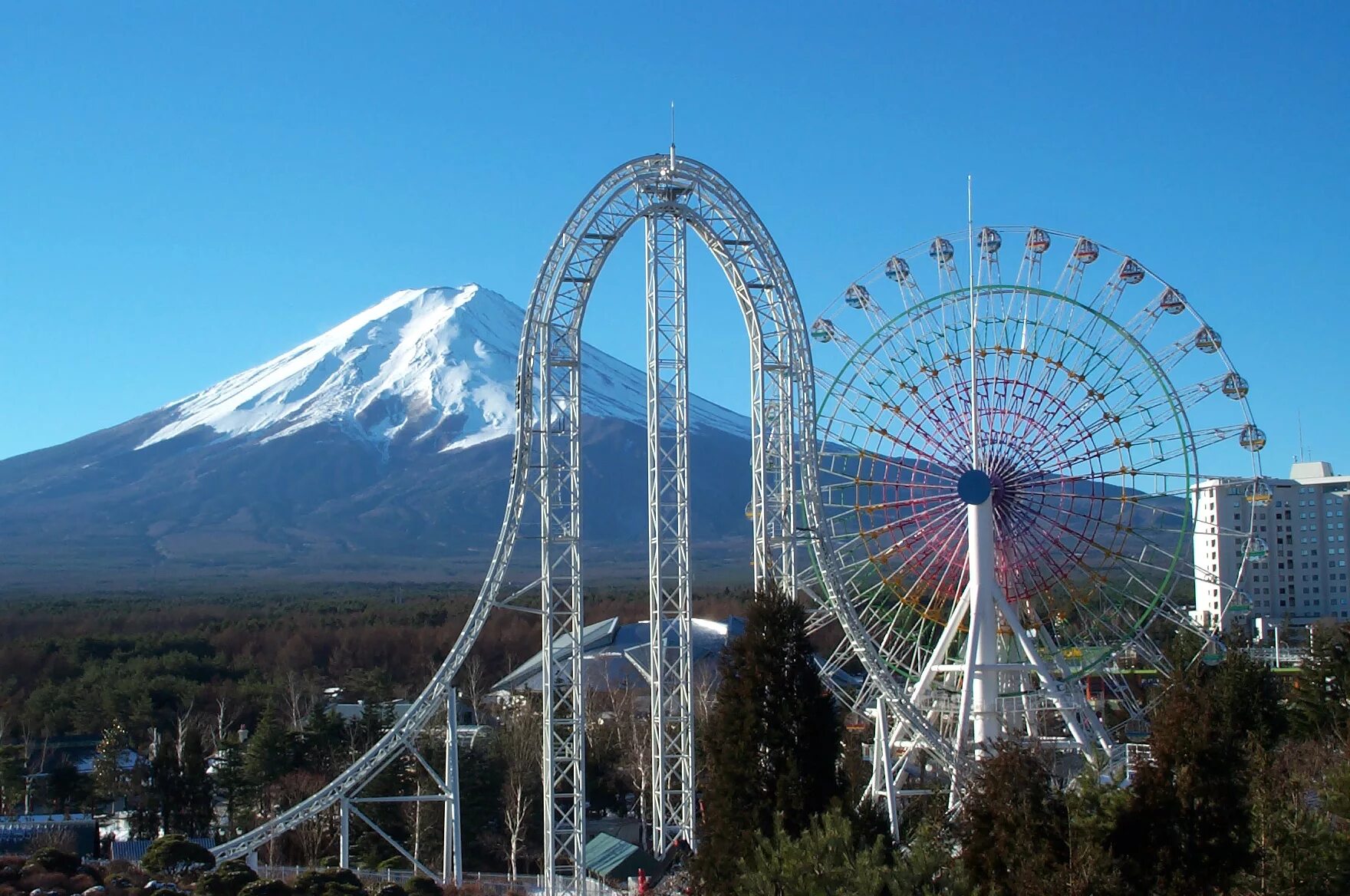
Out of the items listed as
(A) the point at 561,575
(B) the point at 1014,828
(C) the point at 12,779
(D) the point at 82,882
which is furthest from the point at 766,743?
(C) the point at 12,779

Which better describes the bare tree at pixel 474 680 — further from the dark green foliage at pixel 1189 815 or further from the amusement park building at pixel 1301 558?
the amusement park building at pixel 1301 558

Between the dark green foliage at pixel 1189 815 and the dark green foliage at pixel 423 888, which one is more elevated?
the dark green foliage at pixel 1189 815

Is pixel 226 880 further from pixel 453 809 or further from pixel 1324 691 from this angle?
pixel 1324 691

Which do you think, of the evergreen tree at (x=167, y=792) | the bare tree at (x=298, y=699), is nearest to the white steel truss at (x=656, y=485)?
the evergreen tree at (x=167, y=792)

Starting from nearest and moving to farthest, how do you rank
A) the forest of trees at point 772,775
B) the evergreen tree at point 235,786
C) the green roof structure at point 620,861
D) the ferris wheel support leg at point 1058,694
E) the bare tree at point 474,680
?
the forest of trees at point 772,775 < the green roof structure at point 620,861 < the ferris wheel support leg at point 1058,694 < the evergreen tree at point 235,786 < the bare tree at point 474,680

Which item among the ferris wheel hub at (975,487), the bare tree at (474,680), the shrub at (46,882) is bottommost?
the bare tree at (474,680)

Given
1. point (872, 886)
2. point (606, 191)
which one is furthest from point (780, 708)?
point (606, 191)

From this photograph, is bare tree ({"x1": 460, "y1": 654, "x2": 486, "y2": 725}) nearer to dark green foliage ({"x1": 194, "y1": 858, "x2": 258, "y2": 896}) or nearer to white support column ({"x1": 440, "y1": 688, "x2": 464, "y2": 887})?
white support column ({"x1": 440, "y1": 688, "x2": 464, "y2": 887})
